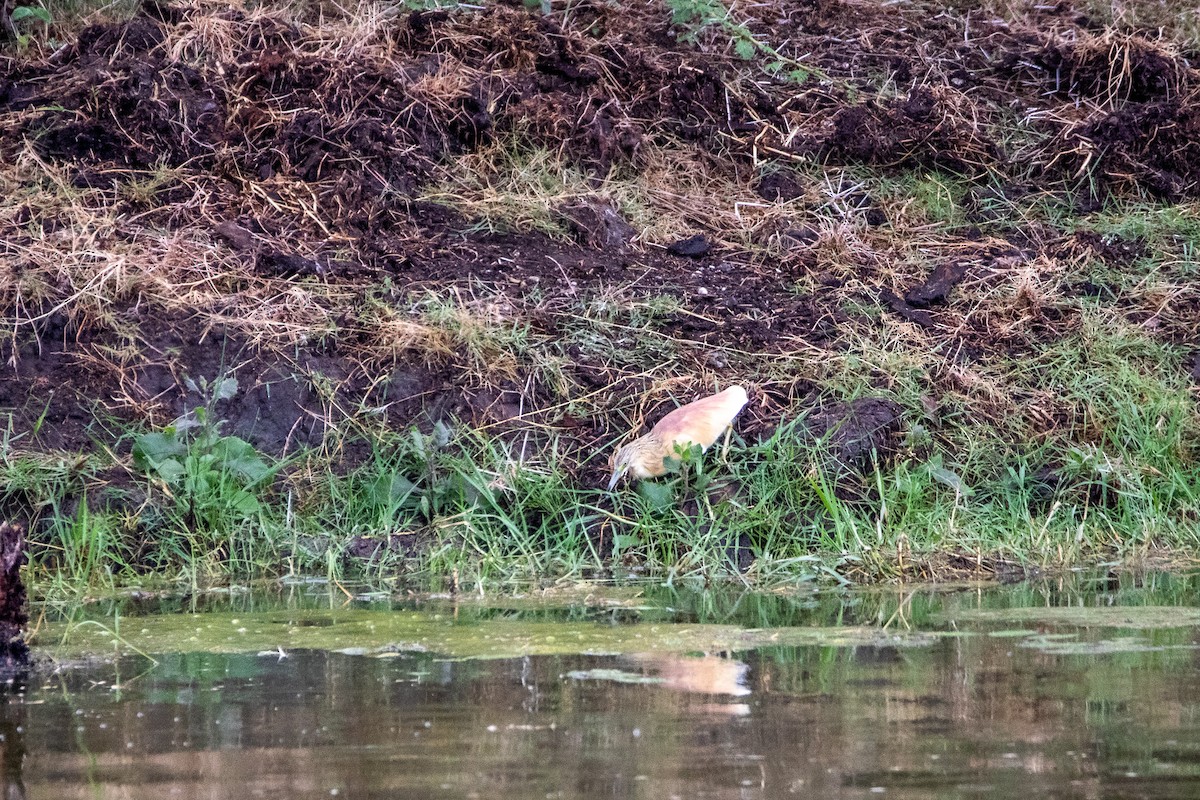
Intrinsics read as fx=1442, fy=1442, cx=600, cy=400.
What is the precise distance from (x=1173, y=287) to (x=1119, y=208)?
2.54ft

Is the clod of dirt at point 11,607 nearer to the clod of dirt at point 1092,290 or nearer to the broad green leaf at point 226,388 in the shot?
the broad green leaf at point 226,388

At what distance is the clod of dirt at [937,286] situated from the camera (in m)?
6.45

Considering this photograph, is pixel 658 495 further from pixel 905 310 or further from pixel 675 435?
pixel 905 310

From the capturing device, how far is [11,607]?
3.55 meters

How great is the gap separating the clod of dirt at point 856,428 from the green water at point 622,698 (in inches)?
40.5

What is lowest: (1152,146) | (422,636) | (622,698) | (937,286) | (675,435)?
(622,698)

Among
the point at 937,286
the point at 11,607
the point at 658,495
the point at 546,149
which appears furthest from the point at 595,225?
the point at 11,607

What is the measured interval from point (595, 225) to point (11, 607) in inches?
145

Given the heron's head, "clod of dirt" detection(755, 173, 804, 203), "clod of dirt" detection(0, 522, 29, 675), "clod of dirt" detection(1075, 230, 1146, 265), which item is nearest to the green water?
"clod of dirt" detection(0, 522, 29, 675)

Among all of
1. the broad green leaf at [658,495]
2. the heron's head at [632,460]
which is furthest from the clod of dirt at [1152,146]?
the broad green leaf at [658,495]

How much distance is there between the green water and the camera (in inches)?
100

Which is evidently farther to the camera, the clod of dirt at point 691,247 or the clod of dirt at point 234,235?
the clod of dirt at point 691,247

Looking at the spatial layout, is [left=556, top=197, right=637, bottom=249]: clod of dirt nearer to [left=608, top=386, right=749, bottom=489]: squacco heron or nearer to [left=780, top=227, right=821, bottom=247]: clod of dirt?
[left=780, top=227, right=821, bottom=247]: clod of dirt

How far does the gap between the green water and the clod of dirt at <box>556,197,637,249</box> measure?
8.33 feet
